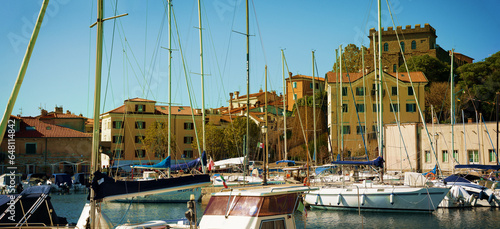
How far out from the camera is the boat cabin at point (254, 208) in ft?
48.1

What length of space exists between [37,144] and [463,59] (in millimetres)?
93123

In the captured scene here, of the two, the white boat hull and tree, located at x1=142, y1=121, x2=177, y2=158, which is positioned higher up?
tree, located at x1=142, y1=121, x2=177, y2=158

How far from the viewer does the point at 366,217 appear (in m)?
29.3

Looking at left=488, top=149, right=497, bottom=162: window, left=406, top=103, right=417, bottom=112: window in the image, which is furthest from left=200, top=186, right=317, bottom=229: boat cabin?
left=406, top=103, right=417, bottom=112: window

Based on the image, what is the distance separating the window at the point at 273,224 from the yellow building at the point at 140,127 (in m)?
60.5

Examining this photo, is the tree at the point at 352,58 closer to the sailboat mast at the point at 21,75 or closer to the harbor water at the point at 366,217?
the harbor water at the point at 366,217

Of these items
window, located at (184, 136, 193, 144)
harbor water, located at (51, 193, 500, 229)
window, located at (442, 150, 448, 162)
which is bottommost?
harbor water, located at (51, 193, 500, 229)

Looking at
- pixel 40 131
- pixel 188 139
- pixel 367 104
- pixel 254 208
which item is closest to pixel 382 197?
pixel 254 208

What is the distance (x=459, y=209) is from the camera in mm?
32375

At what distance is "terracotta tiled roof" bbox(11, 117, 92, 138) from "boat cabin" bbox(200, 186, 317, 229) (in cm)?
5119

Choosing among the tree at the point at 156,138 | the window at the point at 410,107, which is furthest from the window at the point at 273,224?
the window at the point at 410,107

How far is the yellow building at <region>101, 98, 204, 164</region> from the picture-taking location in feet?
255

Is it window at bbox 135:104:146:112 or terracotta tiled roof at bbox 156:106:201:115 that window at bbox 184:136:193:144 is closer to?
A: terracotta tiled roof at bbox 156:106:201:115

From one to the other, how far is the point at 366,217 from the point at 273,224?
52.2 feet
